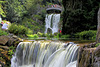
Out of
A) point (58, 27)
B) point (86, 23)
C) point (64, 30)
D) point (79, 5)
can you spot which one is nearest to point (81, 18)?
point (86, 23)

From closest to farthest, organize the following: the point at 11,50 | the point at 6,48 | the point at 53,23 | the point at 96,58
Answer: the point at 96,58 → the point at 6,48 → the point at 11,50 → the point at 53,23

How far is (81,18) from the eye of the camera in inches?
578

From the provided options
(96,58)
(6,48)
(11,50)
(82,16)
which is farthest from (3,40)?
(82,16)

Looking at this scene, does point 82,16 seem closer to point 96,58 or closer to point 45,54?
point 45,54

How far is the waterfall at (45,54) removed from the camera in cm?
541

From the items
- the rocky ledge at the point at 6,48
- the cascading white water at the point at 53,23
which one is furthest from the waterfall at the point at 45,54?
the cascading white water at the point at 53,23

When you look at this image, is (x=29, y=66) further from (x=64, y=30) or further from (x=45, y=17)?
(x=45, y=17)

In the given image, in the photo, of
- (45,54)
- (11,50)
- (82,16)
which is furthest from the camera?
(82,16)

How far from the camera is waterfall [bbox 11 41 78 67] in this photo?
5414mm

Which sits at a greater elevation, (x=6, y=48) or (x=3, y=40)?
(x=3, y=40)

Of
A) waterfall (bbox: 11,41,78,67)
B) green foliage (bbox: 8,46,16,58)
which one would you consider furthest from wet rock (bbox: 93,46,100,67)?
green foliage (bbox: 8,46,16,58)

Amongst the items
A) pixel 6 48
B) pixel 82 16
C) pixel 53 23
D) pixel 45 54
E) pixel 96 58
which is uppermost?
pixel 82 16

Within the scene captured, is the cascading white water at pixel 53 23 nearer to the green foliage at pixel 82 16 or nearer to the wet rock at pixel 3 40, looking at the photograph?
the green foliage at pixel 82 16

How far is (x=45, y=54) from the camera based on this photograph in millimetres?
6668
